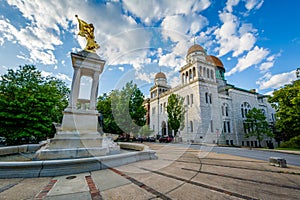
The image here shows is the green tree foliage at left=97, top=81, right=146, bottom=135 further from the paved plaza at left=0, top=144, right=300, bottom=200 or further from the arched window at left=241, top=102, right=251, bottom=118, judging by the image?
the arched window at left=241, top=102, right=251, bottom=118

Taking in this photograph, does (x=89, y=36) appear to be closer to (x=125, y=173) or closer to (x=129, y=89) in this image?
(x=125, y=173)

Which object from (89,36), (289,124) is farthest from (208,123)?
(89,36)

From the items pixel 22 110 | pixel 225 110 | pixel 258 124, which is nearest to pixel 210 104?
pixel 225 110

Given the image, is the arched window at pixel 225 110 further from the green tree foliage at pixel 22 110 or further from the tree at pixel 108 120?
the green tree foliage at pixel 22 110

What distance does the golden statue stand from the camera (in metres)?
9.02

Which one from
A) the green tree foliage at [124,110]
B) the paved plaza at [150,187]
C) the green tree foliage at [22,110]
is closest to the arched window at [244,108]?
the green tree foliage at [124,110]

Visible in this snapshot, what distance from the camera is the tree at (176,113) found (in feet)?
105

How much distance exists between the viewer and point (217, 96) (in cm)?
3459

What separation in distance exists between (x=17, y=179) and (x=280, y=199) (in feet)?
22.1

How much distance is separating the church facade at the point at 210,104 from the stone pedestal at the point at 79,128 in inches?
1048

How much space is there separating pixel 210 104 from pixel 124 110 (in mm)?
20102

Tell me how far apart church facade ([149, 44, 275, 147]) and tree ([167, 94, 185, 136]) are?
7.84 ft

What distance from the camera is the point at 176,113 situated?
32.6 metres

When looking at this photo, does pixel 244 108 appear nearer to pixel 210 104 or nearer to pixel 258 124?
pixel 258 124
